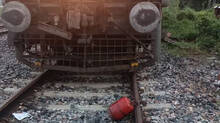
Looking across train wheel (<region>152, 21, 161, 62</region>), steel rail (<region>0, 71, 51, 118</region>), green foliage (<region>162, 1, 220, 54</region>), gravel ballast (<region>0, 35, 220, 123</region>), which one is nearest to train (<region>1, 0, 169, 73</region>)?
train wheel (<region>152, 21, 161, 62</region>)

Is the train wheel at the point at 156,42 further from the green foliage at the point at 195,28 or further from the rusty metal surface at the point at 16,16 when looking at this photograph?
the green foliage at the point at 195,28

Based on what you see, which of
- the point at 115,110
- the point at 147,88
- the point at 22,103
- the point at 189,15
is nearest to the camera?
the point at 115,110

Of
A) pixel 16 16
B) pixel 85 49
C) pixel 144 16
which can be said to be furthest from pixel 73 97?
pixel 144 16

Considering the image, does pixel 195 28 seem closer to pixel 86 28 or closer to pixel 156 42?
pixel 156 42

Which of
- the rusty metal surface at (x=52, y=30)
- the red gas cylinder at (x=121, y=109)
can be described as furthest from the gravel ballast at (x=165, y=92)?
the rusty metal surface at (x=52, y=30)

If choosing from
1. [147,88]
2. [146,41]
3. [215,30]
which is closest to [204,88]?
[147,88]

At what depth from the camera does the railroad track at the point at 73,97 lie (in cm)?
363

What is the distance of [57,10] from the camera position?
4.42 meters

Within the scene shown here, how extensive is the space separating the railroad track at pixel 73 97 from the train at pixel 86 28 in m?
0.36

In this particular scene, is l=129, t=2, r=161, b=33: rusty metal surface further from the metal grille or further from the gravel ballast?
the gravel ballast

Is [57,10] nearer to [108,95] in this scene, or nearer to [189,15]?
[108,95]

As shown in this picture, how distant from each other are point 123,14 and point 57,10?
3.52 ft

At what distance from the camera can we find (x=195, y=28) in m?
9.28

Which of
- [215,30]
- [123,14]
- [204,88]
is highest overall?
[123,14]
